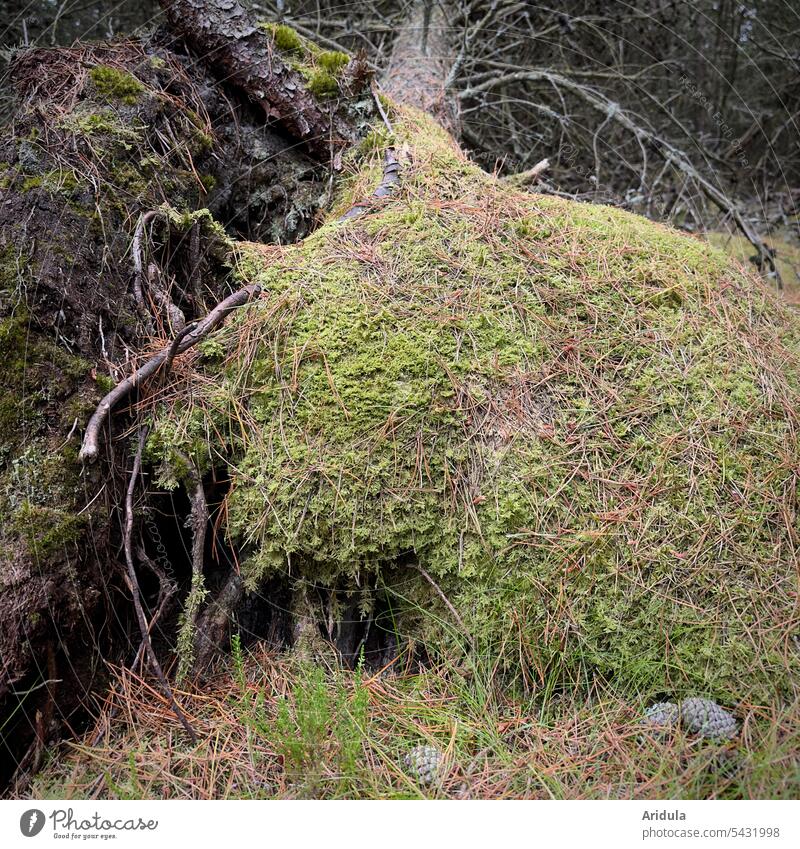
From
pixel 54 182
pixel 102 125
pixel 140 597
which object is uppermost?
pixel 102 125

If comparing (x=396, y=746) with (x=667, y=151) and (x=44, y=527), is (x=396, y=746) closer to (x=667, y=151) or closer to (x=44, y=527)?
(x=44, y=527)

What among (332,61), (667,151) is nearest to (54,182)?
(332,61)

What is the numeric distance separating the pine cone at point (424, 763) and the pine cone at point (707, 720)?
0.64 metres

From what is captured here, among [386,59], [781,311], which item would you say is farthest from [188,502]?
[386,59]

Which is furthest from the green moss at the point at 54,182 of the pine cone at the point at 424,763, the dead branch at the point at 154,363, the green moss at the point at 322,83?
the pine cone at the point at 424,763

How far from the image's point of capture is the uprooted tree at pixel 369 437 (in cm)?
170

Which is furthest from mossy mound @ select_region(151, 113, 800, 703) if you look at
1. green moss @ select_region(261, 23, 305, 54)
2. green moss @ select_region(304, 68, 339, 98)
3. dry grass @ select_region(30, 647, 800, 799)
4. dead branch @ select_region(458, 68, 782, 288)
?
dead branch @ select_region(458, 68, 782, 288)

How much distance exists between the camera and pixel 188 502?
77.6 inches

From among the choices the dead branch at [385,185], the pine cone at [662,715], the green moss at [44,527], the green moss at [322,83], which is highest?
the green moss at [322,83]

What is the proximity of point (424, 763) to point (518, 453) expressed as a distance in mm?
870

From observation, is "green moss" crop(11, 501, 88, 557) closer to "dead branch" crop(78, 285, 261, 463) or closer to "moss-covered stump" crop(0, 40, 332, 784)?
"moss-covered stump" crop(0, 40, 332, 784)

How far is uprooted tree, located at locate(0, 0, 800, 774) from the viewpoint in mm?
1699

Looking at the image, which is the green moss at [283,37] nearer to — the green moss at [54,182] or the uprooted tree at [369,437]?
the uprooted tree at [369,437]

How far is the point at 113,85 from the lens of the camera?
7.47 feet
